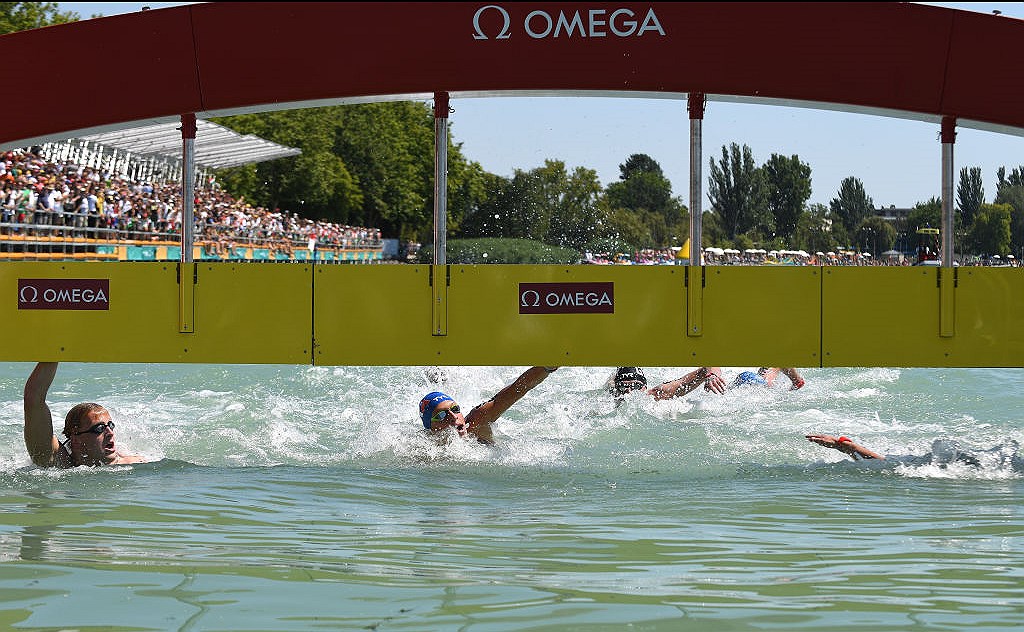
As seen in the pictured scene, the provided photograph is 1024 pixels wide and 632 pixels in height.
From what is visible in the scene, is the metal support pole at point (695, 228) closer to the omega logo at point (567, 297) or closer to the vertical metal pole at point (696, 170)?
the vertical metal pole at point (696, 170)

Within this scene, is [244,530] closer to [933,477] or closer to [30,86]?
[30,86]

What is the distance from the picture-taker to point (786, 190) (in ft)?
24.8

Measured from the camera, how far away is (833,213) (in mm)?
7410

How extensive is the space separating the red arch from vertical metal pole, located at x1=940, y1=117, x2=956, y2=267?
0.13m

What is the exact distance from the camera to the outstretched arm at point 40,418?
7715 mm

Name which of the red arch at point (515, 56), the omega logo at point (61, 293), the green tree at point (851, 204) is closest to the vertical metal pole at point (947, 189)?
the red arch at point (515, 56)

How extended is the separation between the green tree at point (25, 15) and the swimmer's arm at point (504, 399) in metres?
38.1

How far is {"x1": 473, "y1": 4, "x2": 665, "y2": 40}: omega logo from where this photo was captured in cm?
739

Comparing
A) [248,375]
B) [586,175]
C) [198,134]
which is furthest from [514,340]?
[248,375]

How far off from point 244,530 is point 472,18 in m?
3.31

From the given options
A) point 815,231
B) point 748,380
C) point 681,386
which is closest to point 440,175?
point 815,231

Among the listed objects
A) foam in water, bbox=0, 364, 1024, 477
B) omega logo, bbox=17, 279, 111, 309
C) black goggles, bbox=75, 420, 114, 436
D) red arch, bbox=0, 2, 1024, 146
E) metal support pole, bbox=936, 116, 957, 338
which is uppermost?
red arch, bbox=0, 2, 1024, 146

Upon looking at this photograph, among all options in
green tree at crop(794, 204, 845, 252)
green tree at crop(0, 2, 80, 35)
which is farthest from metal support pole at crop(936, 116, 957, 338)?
green tree at crop(0, 2, 80, 35)

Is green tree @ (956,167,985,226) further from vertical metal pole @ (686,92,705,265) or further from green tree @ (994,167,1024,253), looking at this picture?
vertical metal pole @ (686,92,705,265)
